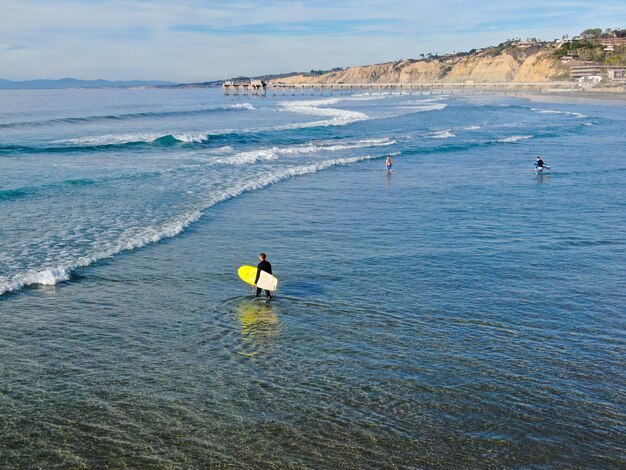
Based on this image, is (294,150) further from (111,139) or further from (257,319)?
(257,319)

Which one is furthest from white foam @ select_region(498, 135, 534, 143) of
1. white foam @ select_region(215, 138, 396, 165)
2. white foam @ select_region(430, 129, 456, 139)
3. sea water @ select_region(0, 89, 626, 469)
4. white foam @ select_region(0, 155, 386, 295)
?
white foam @ select_region(0, 155, 386, 295)

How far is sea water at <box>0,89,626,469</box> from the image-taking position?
7973 millimetres

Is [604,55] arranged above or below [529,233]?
above

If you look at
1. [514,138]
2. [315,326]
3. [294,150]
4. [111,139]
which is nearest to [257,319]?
[315,326]

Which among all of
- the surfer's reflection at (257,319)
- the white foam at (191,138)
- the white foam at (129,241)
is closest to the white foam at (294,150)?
the white foam at (191,138)

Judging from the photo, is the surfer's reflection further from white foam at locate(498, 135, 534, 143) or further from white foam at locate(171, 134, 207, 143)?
white foam at locate(498, 135, 534, 143)

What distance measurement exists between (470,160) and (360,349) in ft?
90.7

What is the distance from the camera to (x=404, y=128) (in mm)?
59344

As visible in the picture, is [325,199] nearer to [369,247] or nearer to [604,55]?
[369,247]

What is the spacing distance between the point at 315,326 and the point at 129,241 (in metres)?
7.89

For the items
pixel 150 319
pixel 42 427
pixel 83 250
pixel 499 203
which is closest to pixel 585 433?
pixel 42 427

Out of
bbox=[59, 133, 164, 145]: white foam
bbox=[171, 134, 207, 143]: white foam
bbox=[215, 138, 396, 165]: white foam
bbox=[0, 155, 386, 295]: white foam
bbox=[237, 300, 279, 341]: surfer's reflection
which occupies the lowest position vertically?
bbox=[237, 300, 279, 341]: surfer's reflection

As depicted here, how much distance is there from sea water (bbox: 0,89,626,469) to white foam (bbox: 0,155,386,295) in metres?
0.09

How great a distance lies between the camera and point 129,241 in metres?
17.6
